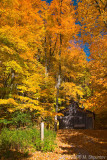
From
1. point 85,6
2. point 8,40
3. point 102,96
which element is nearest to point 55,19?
point 85,6

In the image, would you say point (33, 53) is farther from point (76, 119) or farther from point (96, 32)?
point (76, 119)

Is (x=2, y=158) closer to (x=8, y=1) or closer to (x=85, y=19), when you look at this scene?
(x=8, y=1)

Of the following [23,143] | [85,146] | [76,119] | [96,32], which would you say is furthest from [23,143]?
[76,119]

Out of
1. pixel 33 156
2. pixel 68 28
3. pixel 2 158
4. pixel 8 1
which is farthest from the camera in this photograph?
pixel 68 28

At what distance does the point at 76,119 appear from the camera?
18312 mm

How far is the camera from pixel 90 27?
7.69 m

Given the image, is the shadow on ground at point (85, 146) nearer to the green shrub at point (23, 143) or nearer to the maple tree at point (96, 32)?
the green shrub at point (23, 143)

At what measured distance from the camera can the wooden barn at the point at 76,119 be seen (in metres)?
A: 18.1

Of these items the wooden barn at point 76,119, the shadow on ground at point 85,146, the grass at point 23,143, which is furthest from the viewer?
the wooden barn at point 76,119

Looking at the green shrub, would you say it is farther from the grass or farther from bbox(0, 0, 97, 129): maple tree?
bbox(0, 0, 97, 129): maple tree

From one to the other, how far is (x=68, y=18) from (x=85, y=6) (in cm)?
522

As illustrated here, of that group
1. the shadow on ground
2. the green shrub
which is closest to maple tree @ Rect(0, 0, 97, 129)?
the green shrub

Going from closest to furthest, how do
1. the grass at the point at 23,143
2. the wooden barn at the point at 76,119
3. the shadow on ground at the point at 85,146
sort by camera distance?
the grass at the point at 23,143
the shadow on ground at the point at 85,146
the wooden barn at the point at 76,119

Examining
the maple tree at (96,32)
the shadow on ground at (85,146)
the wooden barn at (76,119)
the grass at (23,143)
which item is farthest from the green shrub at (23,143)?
the wooden barn at (76,119)
